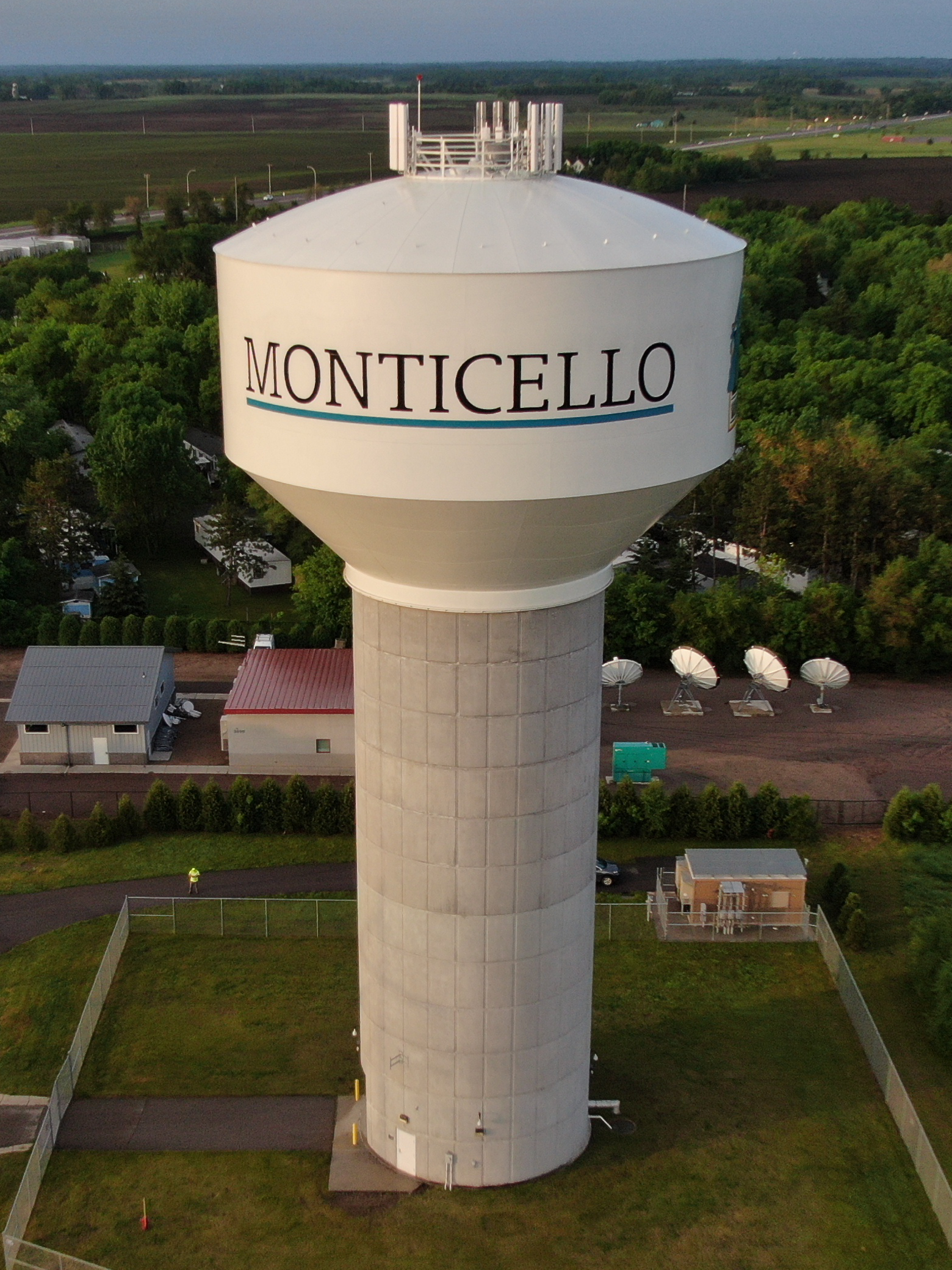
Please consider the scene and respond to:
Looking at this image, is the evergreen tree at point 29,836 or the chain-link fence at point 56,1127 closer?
the chain-link fence at point 56,1127

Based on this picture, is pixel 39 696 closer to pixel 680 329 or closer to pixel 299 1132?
pixel 299 1132

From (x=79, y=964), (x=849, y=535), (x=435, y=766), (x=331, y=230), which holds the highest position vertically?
(x=331, y=230)

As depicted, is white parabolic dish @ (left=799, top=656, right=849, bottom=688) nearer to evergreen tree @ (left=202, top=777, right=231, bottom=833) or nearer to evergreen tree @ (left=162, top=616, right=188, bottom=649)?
evergreen tree @ (left=202, top=777, right=231, bottom=833)

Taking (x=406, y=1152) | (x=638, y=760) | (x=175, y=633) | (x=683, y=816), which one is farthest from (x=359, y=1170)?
(x=175, y=633)

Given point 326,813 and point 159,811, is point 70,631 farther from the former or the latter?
point 326,813

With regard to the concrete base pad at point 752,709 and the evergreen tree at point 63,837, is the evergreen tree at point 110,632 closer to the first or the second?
the evergreen tree at point 63,837

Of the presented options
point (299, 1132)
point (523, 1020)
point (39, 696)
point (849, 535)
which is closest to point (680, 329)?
point (523, 1020)

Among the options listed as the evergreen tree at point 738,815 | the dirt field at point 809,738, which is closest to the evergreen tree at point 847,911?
the evergreen tree at point 738,815
